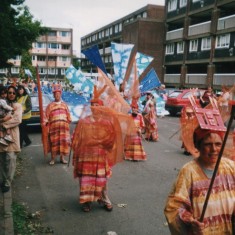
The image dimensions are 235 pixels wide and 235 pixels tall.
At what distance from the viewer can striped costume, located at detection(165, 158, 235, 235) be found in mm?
2258

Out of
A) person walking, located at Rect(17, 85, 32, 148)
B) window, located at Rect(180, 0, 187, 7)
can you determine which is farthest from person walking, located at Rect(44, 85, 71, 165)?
window, located at Rect(180, 0, 187, 7)

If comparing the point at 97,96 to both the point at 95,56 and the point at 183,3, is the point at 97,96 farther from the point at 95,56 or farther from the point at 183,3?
the point at 183,3

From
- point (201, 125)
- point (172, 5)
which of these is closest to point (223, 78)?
point (172, 5)

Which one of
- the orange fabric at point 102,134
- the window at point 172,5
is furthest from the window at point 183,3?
the orange fabric at point 102,134

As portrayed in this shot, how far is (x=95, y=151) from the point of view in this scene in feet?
16.0

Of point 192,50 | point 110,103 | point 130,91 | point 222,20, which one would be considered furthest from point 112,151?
point 192,50

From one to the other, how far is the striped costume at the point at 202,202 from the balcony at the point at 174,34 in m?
37.5

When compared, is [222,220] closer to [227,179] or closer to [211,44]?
[227,179]

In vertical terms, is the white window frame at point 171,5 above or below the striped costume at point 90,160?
above

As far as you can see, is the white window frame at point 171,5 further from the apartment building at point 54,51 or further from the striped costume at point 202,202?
the striped costume at point 202,202

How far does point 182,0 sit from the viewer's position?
3734 cm

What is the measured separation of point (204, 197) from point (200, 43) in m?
34.0

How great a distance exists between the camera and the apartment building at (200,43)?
3030cm

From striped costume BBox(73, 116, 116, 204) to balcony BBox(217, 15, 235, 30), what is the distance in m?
27.3
